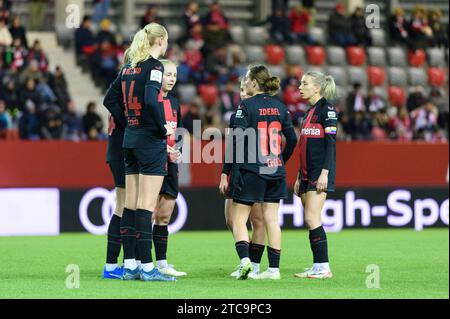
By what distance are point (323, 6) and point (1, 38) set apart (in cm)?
1142

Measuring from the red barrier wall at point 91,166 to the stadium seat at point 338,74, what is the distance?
5354 millimetres

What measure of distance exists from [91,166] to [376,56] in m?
9.81

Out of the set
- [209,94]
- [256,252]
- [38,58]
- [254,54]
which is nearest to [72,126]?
[38,58]

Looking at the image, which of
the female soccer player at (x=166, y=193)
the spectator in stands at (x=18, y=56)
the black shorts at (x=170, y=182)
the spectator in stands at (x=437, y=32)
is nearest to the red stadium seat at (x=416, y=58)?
the spectator in stands at (x=437, y=32)

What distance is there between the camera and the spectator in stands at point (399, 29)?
89.1 ft

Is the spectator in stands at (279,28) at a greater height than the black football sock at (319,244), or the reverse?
the spectator in stands at (279,28)

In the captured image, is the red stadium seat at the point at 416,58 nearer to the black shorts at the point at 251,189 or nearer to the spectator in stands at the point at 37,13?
the spectator in stands at the point at 37,13

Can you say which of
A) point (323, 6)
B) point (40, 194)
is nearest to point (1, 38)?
point (40, 194)

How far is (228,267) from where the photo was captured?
11805mm

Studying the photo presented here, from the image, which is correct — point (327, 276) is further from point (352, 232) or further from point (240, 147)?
point (352, 232)

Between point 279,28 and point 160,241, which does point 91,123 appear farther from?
point 160,241

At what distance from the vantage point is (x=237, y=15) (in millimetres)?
28969

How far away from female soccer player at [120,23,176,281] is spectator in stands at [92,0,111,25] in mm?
14287

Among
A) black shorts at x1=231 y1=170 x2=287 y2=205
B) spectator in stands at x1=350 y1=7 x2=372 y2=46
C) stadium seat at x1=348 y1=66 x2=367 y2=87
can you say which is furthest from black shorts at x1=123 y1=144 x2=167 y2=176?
spectator in stands at x1=350 y1=7 x2=372 y2=46
